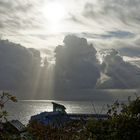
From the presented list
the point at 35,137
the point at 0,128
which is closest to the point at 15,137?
the point at 0,128

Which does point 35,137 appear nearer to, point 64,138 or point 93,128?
point 64,138

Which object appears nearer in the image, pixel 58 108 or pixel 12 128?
pixel 12 128

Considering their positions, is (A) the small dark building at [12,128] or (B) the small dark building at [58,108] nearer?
(A) the small dark building at [12,128]

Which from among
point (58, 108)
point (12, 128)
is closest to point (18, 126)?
point (12, 128)

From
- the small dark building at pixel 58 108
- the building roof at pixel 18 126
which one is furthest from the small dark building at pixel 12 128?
the small dark building at pixel 58 108

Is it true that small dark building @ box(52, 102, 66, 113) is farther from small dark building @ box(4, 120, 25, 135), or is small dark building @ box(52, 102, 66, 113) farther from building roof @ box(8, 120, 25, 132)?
small dark building @ box(4, 120, 25, 135)

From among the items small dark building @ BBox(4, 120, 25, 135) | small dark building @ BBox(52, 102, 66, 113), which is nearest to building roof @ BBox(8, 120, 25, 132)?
small dark building @ BBox(4, 120, 25, 135)

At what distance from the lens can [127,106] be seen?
1366 centimetres

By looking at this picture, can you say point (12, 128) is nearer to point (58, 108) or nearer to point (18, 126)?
point (18, 126)

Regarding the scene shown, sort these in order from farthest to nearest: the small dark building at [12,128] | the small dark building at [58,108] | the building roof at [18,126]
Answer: the small dark building at [58,108]
the building roof at [18,126]
the small dark building at [12,128]

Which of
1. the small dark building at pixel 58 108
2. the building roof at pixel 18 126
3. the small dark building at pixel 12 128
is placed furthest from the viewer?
the small dark building at pixel 58 108

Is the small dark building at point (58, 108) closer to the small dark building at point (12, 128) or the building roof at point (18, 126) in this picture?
the building roof at point (18, 126)

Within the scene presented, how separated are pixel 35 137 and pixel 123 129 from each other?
4003mm

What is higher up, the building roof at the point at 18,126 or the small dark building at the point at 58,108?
the building roof at the point at 18,126
